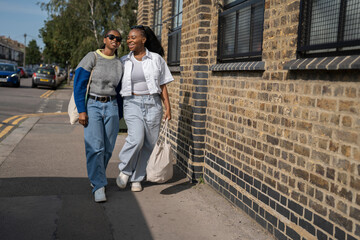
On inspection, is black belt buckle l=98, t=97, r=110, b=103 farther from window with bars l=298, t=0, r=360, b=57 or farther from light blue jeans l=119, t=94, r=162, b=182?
window with bars l=298, t=0, r=360, b=57

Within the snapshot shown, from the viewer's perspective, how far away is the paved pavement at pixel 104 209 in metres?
3.93

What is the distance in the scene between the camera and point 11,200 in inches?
188

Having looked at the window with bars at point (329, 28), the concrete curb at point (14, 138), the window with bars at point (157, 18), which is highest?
the window with bars at point (157, 18)

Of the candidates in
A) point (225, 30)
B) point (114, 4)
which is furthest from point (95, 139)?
point (114, 4)

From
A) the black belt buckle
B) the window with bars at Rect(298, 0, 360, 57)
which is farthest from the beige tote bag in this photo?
the window with bars at Rect(298, 0, 360, 57)

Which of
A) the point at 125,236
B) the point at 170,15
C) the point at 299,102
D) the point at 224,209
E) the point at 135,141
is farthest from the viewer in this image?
the point at 170,15

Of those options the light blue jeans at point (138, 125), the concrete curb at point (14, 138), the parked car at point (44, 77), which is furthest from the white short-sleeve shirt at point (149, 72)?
the parked car at point (44, 77)

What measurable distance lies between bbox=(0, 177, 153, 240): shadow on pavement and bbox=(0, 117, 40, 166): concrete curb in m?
1.73

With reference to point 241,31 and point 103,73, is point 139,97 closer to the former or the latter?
point 103,73

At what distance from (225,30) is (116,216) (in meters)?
2.65

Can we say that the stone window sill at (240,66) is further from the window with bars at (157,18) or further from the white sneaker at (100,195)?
the window with bars at (157,18)

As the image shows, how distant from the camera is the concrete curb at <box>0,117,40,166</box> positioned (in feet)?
24.4

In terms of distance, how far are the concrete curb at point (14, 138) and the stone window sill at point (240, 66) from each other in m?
3.72

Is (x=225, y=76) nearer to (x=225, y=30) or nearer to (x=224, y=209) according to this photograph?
(x=225, y=30)
